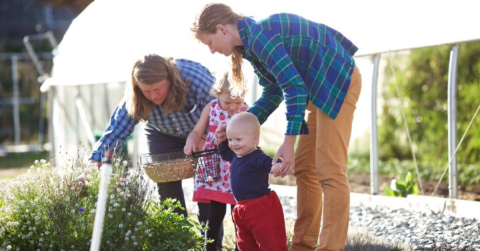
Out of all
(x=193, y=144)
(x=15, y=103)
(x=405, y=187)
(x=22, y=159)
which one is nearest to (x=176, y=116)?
(x=193, y=144)

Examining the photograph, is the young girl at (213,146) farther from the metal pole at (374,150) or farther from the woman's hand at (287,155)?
the metal pole at (374,150)

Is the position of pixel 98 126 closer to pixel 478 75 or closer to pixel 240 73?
pixel 478 75

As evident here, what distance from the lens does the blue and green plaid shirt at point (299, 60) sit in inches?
134

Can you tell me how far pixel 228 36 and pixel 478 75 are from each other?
6305mm

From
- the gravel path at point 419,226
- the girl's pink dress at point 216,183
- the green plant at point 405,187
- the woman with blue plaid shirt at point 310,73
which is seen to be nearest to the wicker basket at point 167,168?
the girl's pink dress at point 216,183

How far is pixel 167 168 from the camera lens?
4047 millimetres

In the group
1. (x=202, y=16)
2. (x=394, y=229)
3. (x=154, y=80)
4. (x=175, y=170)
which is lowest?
(x=394, y=229)

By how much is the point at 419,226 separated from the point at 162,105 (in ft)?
6.88

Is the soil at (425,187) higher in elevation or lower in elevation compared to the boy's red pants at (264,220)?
lower

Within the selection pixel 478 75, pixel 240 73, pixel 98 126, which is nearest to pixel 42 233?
pixel 240 73

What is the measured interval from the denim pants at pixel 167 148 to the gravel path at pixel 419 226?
1389mm

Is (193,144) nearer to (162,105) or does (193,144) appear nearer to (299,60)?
(162,105)

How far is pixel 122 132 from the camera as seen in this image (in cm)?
453

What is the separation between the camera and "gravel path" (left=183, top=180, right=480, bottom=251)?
4466 millimetres
